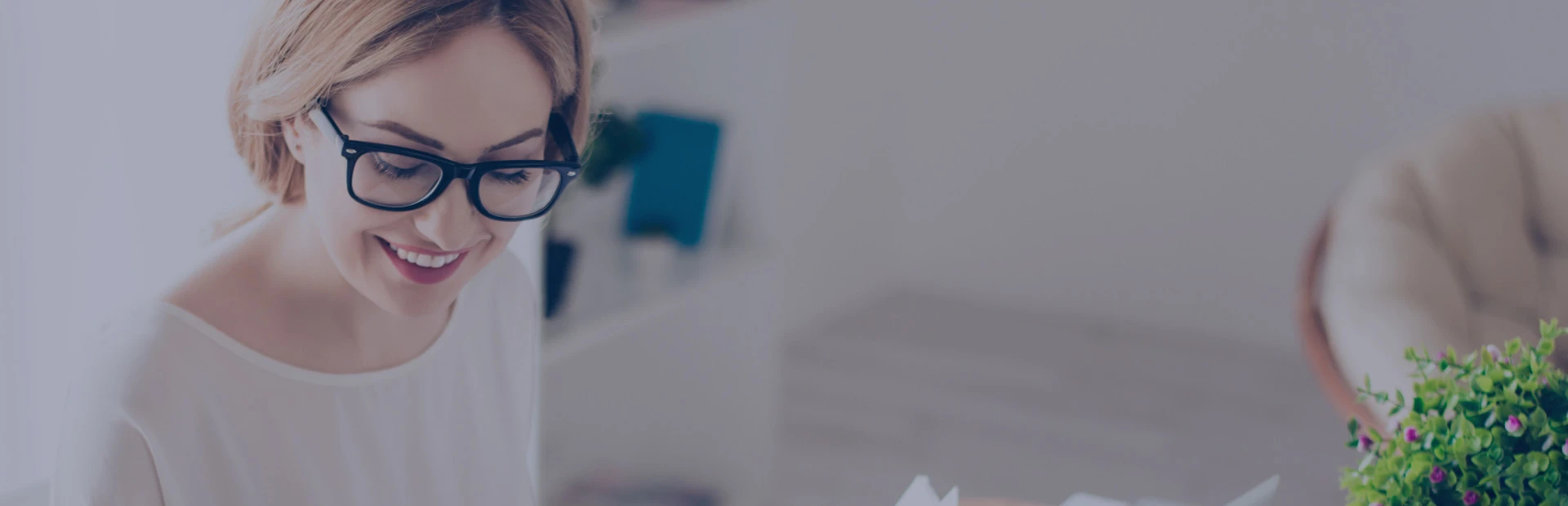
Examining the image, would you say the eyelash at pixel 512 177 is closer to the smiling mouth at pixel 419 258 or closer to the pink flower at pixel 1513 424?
the smiling mouth at pixel 419 258

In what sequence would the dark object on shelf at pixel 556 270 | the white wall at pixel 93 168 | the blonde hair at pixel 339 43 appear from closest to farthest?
the blonde hair at pixel 339 43, the white wall at pixel 93 168, the dark object on shelf at pixel 556 270

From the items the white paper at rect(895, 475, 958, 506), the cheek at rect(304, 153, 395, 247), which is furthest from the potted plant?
the cheek at rect(304, 153, 395, 247)

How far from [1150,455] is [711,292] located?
1103mm

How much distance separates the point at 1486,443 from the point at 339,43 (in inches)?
34.0

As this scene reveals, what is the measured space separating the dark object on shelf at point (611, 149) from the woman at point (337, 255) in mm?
688

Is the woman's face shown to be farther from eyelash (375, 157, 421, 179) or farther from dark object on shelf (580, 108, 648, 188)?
dark object on shelf (580, 108, 648, 188)

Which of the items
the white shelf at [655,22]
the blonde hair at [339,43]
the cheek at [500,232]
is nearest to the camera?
the blonde hair at [339,43]

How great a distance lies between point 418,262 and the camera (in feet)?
3.47

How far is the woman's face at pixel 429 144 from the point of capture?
97cm

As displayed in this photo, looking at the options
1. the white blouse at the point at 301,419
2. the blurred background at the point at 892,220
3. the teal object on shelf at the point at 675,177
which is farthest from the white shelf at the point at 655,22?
the white blouse at the point at 301,419

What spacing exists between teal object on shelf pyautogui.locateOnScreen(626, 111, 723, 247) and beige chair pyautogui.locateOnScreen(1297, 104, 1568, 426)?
93 cm

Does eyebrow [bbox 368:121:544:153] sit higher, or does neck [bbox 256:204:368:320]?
eyebrow [bbox 368:121:544:153]

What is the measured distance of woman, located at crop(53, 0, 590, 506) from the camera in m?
0.97

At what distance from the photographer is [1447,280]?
199cm
